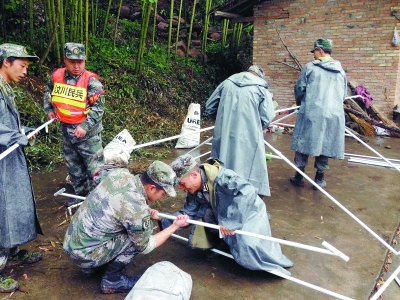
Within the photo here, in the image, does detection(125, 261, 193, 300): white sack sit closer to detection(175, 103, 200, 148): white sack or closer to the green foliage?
the green foliage

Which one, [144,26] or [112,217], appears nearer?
[112,217]

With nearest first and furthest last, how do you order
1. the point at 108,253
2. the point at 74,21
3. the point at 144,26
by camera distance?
the point at 108,253 < the point at 74,21 < the point at 144,26

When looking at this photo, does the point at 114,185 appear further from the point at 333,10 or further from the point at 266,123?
the point at 333,10

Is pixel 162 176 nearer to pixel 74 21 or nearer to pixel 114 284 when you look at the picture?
pixel 114 284

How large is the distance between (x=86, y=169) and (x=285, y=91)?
6286mm

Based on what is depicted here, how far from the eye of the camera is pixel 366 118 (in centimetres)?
768

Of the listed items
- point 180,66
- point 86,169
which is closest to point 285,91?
point 180,66

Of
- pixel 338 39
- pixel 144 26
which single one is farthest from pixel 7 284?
pixel 338 39

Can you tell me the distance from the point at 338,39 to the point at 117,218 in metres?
7.49

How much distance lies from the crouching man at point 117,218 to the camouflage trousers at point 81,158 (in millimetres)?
1396

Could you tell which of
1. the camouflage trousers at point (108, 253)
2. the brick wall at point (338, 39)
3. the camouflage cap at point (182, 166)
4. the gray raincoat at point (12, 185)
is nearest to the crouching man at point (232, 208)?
the camouflage cap at point (182, 166)

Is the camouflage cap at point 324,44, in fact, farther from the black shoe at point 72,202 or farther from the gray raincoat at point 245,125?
the black shoe at point 72,202

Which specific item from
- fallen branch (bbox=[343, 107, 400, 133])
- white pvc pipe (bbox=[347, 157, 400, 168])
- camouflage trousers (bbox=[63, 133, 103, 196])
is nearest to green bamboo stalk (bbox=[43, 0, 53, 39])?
camouflage trousers (bbox=[63, 133, 103, 196])

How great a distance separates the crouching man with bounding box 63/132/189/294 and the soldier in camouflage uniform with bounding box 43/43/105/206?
54.7 inches
